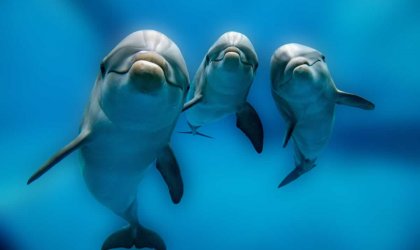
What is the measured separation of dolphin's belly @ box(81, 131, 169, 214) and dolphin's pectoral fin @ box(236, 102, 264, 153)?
2.36 meters

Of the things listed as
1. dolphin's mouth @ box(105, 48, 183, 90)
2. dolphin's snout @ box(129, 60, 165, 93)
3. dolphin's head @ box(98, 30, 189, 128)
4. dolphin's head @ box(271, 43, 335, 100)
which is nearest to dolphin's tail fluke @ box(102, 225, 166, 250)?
dolphin's head @ box(271, 43, 335, 100)

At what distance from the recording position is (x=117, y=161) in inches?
197

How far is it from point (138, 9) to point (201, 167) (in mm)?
5910

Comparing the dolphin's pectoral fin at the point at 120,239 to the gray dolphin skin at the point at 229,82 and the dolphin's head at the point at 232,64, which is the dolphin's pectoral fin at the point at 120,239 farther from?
the dolphin's head at the point at 232,64

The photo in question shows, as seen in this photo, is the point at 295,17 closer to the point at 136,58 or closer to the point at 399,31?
the point at 399,31

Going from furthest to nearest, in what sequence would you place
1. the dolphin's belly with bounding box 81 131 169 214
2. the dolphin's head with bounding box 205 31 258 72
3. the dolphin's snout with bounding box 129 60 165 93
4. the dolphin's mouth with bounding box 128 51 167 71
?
the dolphin's head with bounding box 205 31 258 72 → the dolphin's belly with bounding box 81 131 169 214 → the dolphin's mouth with bounding box 128 51 167 71 → the dolphin's snout with bounding box 129 60 165 93

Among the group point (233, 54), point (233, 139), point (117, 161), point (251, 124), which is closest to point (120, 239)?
point (117, 161)

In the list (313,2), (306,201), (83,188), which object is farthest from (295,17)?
(83,188)

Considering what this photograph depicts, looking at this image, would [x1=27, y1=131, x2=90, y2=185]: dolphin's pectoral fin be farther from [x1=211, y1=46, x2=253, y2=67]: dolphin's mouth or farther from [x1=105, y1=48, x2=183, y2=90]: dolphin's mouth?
[x1=211, y1=46, x2=253, y2=67]: dolphin's mouth

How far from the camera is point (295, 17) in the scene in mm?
10602

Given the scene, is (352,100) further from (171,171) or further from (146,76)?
(146,76)

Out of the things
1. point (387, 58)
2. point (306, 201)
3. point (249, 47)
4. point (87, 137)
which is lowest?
point (306, 201)

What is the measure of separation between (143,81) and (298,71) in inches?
109

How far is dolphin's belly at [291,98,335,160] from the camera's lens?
6316mm
